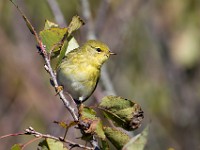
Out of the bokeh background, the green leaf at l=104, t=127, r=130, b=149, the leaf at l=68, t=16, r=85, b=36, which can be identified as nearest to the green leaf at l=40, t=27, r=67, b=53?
the leaf at l=68, t=16, r=85, b=36

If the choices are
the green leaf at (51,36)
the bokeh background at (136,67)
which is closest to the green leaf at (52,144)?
the green leaf at (51,36)

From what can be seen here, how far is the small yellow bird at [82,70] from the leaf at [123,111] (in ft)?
2.40

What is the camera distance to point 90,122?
5.06ft

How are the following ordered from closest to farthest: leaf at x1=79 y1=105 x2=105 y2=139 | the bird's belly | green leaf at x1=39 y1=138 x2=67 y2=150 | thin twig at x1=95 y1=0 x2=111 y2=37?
leaf at x1=79 y1=105 x2=105 y2=139, green leaf at x1=39 y1=138 x2=67 y2=150, the bird's belly, thin twig at x1=95 y1=0 x2=111 y2=37

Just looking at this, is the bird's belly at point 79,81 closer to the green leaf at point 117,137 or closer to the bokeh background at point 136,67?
the green leaf at point 117,137

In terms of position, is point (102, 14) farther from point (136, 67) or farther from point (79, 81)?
point (136, 67)

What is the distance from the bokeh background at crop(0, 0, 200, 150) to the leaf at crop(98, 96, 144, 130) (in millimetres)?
2125

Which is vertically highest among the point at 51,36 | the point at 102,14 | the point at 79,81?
the point at 102,14

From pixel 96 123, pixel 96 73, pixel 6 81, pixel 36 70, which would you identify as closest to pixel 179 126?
pixel 36 70

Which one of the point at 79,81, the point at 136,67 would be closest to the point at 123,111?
the point at 79,81

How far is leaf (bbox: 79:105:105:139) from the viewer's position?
1.50 m

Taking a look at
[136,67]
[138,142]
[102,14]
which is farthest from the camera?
[136,67]

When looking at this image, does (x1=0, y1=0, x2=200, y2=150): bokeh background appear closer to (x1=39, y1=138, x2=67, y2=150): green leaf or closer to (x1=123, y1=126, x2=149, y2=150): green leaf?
(x1=39, y1=138, x2=67, y2=150): green leaf

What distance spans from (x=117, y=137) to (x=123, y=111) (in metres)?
0.09
